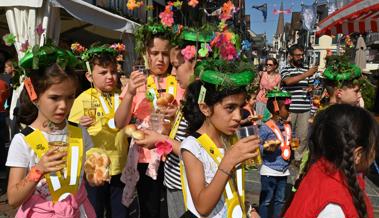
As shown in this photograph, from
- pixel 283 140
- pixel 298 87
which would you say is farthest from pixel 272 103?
pixel 298 87

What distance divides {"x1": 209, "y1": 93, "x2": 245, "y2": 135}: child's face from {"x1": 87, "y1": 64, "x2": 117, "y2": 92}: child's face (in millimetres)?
1639

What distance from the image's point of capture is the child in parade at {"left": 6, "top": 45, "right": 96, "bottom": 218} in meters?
2.41

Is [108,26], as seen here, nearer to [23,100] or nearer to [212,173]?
[23,100]

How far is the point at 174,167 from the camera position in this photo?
319 cm

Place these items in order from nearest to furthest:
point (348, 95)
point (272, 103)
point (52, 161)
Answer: point (52, 161)
point (348, 95)
point (272, 103)

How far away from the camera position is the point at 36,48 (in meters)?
2.66

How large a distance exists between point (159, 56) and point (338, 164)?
80.0 inches

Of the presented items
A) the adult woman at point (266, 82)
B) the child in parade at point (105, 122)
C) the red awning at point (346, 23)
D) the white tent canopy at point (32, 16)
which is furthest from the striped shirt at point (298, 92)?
the child in parade at point (105, 122)

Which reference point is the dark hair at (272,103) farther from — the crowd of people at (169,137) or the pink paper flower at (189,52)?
the pink paper flower at (189,52)

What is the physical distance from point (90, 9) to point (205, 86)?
6977 mm

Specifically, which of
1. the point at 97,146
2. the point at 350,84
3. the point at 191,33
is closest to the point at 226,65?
the point at 191,33

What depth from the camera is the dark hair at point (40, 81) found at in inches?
102

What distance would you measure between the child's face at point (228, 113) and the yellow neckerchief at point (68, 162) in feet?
3.13

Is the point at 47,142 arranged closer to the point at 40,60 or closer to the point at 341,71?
the point at 40,60
